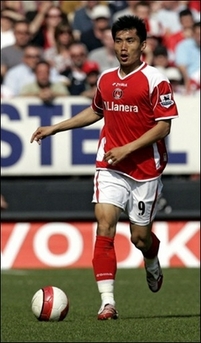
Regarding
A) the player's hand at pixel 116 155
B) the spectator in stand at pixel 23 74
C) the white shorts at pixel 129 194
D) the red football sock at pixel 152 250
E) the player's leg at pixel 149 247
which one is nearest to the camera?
the player's hand at pixel 116 155

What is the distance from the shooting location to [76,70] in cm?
1595

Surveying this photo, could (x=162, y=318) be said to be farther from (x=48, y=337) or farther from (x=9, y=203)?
(x=9, y=203)

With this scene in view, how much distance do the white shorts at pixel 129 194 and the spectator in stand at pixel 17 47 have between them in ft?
24.4

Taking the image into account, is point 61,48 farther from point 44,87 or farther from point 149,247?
point 149,247

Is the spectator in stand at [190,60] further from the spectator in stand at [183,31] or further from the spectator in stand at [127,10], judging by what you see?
the spectator in stand at [127,10]

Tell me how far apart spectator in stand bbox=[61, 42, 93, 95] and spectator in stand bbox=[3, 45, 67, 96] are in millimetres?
201

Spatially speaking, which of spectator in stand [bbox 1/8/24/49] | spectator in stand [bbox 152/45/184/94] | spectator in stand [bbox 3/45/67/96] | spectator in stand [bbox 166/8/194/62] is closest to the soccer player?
spectator in stand [bbox 3/45/67/96]

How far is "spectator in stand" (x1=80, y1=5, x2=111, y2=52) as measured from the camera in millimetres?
16398

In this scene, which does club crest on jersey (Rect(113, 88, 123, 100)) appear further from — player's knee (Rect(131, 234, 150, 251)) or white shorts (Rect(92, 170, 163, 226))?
player's knee (Rect(131, 234, 150, 251))

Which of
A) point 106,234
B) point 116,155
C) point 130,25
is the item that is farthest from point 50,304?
point 130,25

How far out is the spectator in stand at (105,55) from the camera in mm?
16062

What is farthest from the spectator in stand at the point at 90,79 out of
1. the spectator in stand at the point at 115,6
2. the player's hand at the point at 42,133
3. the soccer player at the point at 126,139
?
the player's hand at the point at 42,133

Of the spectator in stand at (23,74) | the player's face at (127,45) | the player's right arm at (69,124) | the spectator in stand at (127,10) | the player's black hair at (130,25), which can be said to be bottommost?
the player's right arm at (69,124)

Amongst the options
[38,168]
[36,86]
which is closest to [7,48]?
[36,86]
